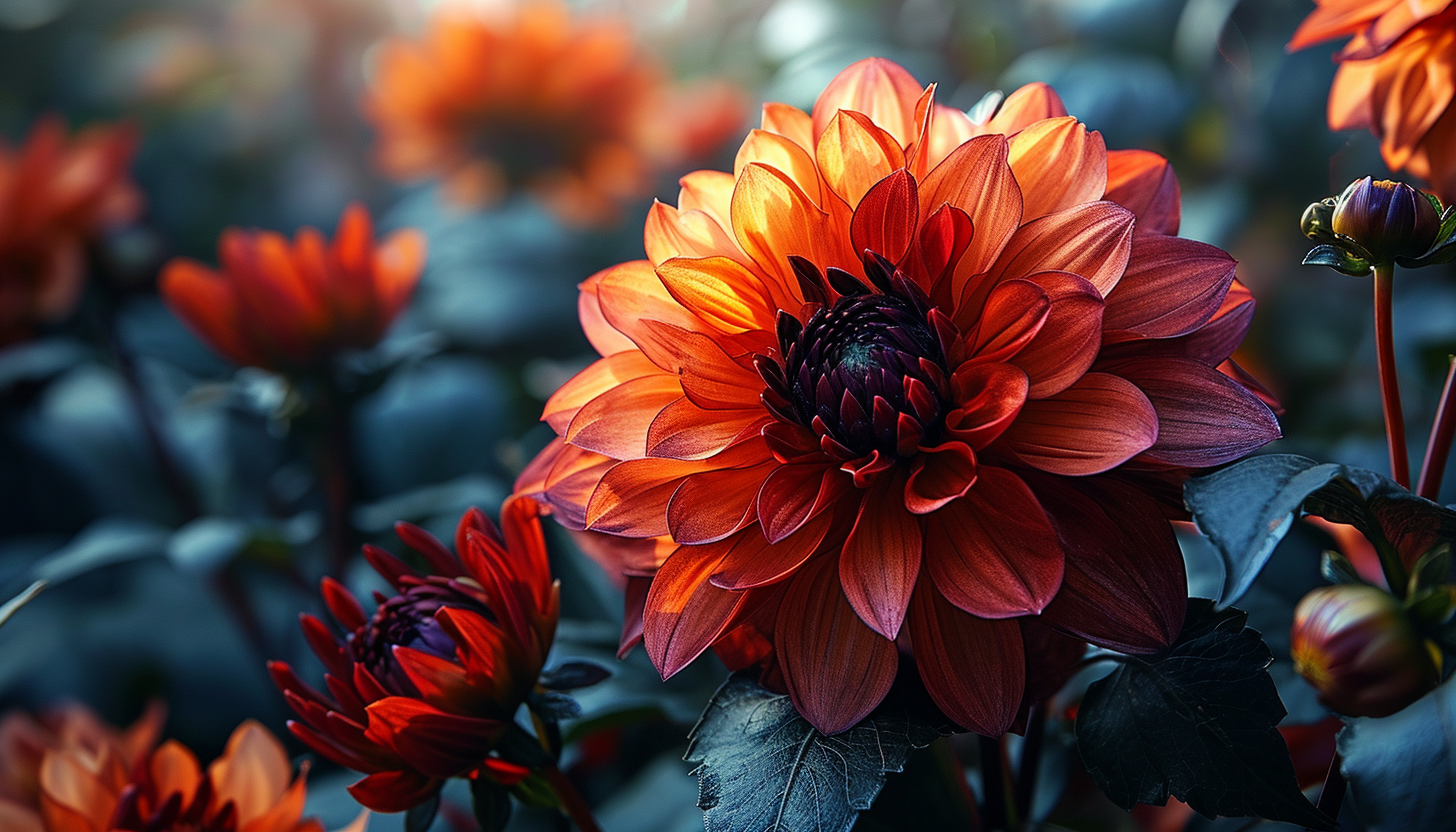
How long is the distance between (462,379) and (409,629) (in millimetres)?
758

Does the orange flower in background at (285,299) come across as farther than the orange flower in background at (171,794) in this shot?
Yes

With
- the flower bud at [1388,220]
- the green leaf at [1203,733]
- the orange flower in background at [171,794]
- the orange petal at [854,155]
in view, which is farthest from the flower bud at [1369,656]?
the orange flower in background at [171,794]

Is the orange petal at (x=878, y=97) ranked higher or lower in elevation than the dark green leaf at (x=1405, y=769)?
higher

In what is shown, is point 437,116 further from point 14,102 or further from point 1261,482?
point 1261,482

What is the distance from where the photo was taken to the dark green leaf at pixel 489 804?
1.38 feet

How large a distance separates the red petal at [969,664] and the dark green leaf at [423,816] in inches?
8.9

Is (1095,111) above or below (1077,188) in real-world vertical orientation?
below

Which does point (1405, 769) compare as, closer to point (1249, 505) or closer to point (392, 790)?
point (1249, 505)

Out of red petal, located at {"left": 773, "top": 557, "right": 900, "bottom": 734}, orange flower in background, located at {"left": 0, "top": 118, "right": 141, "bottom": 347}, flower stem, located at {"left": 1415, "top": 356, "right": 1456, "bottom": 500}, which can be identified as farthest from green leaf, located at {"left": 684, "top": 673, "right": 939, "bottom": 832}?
orange flower in background, located at {"left": 0, "top": 118, "right": 141, "bottom": 347}

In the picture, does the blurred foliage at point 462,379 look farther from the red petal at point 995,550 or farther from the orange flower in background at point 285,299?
the red petal at point 995,550

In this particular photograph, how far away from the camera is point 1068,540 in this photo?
1.12ft

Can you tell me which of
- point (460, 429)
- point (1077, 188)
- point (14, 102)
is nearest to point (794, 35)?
point (460, 429)

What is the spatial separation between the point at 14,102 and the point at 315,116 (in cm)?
52

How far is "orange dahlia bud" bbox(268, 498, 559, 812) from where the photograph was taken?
386mm
